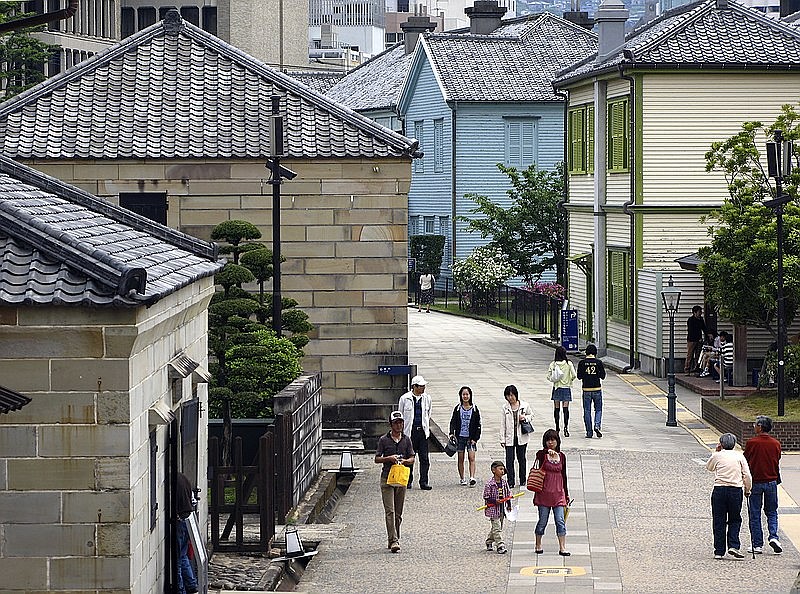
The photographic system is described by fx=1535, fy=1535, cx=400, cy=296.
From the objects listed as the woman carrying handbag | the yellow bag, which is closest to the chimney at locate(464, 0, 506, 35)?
the woman carrying handbag

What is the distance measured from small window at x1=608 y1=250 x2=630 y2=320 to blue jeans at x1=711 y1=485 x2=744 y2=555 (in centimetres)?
1971

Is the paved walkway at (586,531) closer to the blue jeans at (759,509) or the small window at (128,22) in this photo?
the blue jeans at (759,509)

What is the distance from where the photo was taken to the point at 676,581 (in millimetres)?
15859

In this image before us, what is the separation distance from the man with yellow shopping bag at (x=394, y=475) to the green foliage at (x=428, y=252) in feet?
127

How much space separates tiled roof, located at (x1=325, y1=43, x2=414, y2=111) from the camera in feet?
202

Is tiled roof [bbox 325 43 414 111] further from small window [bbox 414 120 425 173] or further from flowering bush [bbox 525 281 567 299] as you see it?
flowering bush [bbox 525 281 567 299]

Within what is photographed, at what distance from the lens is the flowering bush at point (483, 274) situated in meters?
50.8

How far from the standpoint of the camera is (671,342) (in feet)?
90.2

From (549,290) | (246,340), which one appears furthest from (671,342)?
(549,290)

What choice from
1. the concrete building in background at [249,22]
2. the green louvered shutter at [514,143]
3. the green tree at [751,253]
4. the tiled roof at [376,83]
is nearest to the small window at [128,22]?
the concrete building in background at [249,22]

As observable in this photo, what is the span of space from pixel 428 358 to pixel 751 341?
9713mm

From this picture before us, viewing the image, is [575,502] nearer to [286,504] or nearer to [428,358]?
[286,504]

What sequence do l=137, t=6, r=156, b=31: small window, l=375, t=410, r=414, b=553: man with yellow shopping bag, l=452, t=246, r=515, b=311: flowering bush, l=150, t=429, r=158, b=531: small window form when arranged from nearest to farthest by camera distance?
l=150, t=429, r=158, b=531: small window < l=375, t=410, r=414, b=553: man with yellow shopping bag < l=452, t=246, r=515, b=311: flowering bush < l=137, t=6, r=156, b=31: small window

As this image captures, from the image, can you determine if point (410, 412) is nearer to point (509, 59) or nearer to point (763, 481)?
point (763, 481)
